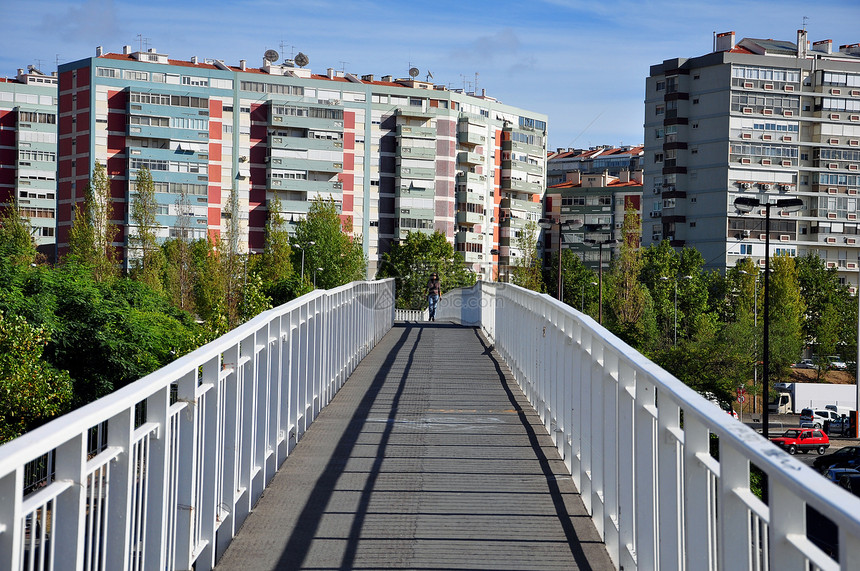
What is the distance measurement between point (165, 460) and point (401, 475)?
3435 mm

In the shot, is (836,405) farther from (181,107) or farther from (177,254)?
(181,107)

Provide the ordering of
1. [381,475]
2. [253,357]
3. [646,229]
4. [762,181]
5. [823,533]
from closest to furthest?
[823,533]
[253,357]
[381,475]
[762,181]
[646,229]

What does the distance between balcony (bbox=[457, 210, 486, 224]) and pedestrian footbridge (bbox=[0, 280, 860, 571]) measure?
99.0m

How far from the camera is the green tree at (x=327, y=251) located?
83250 millimetres

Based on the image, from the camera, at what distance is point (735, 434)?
9.96ft

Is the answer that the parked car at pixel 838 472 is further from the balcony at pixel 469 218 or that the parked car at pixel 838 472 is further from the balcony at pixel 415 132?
the balcony at pixel 469 218

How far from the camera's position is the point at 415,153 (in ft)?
344

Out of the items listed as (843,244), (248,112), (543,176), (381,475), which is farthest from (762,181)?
(381,475)

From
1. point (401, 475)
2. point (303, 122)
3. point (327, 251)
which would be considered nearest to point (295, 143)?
point (303, 122)

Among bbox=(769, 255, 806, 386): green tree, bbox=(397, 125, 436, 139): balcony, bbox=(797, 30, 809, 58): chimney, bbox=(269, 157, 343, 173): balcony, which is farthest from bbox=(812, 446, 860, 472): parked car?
bbox=(797, 30, 809, 58): chimney

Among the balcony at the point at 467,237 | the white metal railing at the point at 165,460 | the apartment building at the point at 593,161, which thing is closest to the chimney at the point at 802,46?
the balcony at the point at 467,237

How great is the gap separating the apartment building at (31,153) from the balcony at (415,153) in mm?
36244

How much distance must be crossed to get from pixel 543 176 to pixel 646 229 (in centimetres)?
2007

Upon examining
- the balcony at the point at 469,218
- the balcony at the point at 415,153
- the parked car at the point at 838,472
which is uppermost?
the balcony at the point at 415,153
